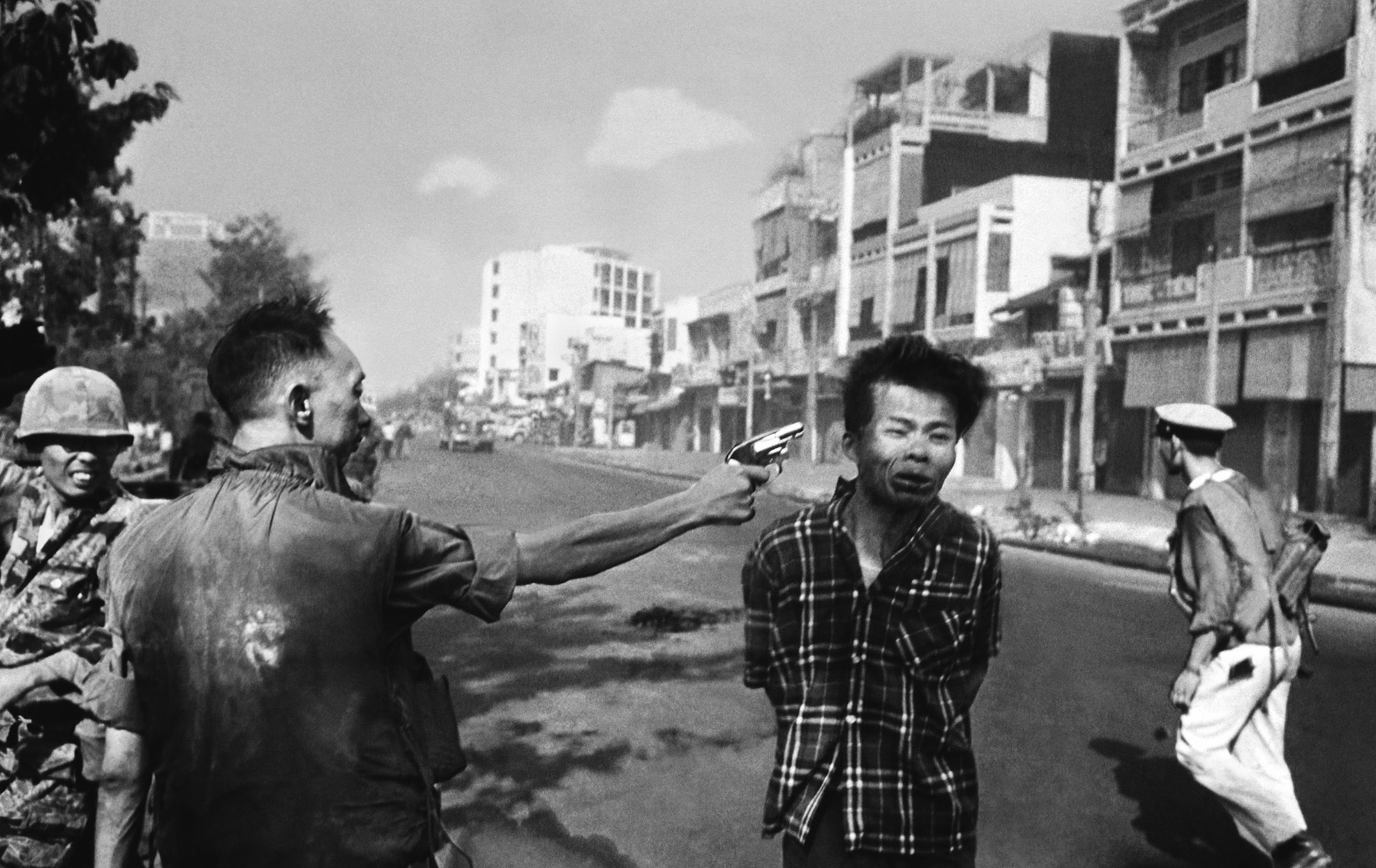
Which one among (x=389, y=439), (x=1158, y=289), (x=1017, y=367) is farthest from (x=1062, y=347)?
(x=389, y=439)

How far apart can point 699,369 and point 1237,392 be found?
3404cm

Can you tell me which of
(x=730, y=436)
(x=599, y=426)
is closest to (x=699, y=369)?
(x=730, y=436)

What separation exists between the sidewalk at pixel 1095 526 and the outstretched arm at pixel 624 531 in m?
7.20

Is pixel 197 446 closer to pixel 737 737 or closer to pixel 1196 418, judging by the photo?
pixel 737 737

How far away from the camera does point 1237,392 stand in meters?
24.2

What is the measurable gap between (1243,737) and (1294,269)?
2139 cm

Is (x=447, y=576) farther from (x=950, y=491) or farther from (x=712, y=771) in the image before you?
(x=950, y=491)

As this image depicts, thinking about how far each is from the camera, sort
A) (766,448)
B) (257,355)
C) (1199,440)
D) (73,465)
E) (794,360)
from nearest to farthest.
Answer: (257,355) → (766,448) → (73,465) → (1199,440) → (794,360)

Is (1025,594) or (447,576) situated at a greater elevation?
(447,576)

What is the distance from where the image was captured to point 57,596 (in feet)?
9.96

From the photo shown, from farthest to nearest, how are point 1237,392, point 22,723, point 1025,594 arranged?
point 1237,392 → point 1025,594 → point 22,723

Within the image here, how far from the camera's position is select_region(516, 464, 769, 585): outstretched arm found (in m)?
2.06

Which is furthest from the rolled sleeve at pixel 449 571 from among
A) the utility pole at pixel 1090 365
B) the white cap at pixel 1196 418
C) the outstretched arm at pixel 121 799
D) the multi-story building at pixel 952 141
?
the multi-story building at pixel 952 141

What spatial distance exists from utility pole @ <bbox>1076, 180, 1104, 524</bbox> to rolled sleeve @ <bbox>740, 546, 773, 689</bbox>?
17265mm
